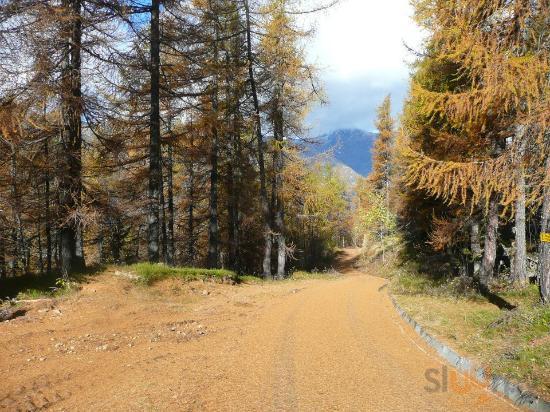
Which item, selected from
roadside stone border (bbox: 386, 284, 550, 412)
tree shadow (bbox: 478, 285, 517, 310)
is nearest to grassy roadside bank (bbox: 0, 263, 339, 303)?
roadside stone border (bbox: 386, 284, 550, 412)

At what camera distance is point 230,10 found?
20.5 metres

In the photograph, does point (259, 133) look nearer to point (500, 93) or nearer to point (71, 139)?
point (71, 139)

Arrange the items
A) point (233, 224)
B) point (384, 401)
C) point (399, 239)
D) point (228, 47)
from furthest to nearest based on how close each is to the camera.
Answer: point (399, 239)
point (233, 224)
point (228, 47)
point (384, 401)

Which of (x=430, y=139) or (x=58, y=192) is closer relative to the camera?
(x=58, y=192)

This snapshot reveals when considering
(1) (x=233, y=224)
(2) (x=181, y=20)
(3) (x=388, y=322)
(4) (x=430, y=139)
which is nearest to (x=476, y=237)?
(4) (x=430, y=139)

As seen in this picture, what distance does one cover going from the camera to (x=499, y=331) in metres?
7.92

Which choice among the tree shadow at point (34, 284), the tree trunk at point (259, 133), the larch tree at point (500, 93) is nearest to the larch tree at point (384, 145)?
the tree trunk at point (259, 133)

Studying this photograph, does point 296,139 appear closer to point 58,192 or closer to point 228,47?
point 228,47

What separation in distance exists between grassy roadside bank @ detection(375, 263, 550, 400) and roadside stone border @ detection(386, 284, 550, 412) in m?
0.12

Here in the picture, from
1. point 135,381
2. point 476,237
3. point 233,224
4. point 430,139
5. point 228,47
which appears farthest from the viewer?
point 233,224

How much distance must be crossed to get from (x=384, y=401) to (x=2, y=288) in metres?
10.7

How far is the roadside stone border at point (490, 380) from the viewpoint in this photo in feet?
16.1

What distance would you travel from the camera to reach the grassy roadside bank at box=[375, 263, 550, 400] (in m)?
5.77

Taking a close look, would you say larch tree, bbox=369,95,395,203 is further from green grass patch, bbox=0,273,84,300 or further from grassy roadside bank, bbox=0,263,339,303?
green grass patch, bbox=0,273,84,300
